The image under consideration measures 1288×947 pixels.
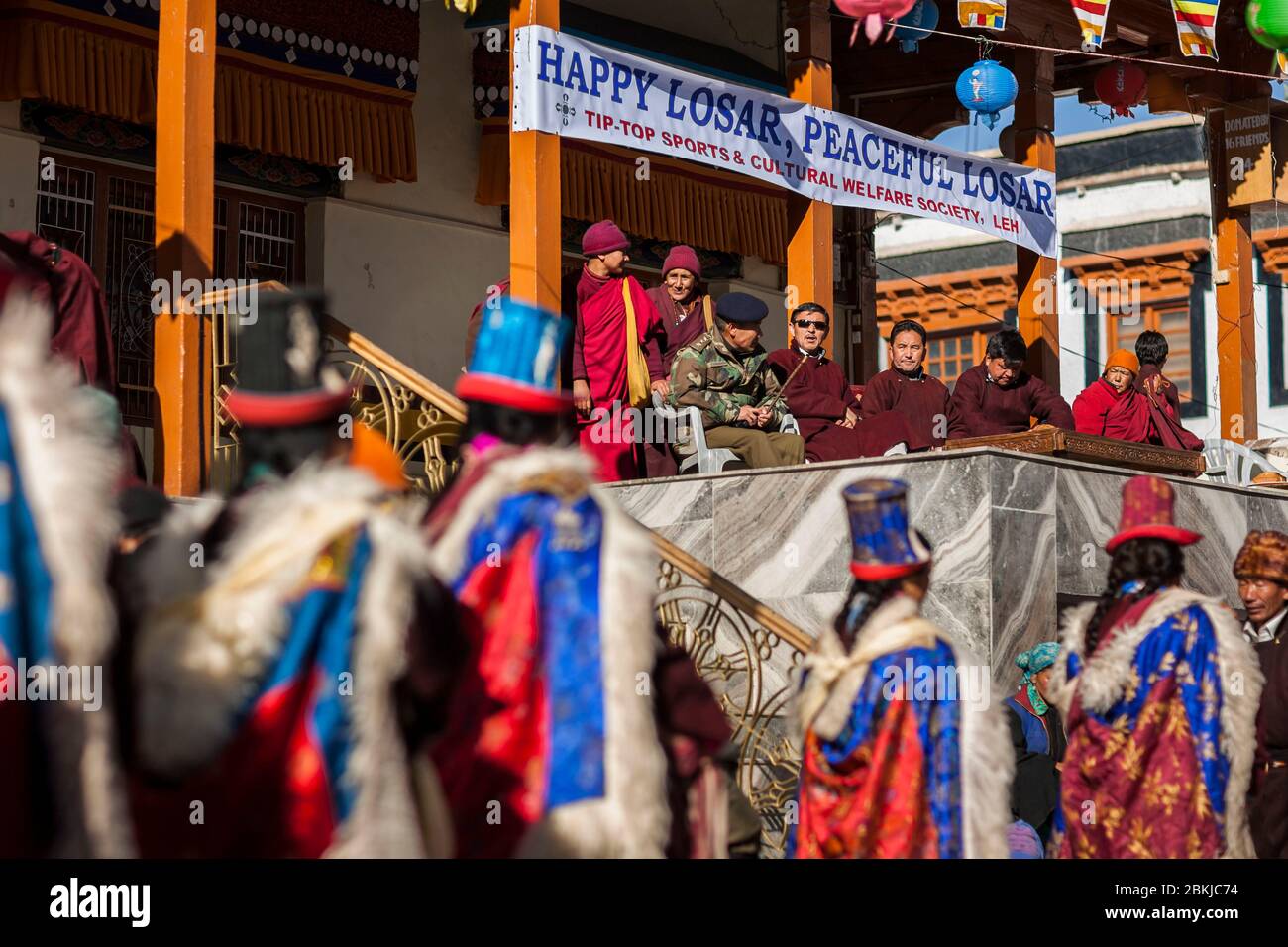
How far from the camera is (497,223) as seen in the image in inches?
545

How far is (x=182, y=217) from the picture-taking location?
903cm

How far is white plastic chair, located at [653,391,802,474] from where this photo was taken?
32.8 ft

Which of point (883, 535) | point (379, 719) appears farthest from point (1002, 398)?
point (379, 719)

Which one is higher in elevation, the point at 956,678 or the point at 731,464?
the point at 731,464

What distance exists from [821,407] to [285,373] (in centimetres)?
650

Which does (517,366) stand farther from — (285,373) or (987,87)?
(987,87)

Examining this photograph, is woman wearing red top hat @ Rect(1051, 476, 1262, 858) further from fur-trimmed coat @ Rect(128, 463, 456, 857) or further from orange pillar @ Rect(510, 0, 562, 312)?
orange pillar @ Rect(510, 0, 562, 312)

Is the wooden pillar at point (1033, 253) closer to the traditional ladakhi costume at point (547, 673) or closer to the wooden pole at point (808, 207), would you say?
the wooden pole at point (808, 207)

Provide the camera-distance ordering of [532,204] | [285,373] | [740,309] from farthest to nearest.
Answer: [532,204]
[740,309]
[285,373]

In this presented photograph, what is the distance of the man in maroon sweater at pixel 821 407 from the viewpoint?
415 inches

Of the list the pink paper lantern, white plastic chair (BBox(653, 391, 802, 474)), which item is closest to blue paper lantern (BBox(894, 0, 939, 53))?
the pink paper lantern

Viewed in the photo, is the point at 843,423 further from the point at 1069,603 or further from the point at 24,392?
the point at 24,392
